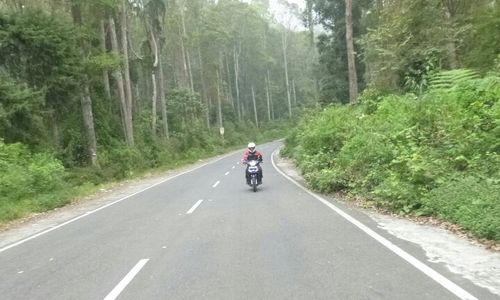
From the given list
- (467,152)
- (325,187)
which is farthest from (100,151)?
(467,152)

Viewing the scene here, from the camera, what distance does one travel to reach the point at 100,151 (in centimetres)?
3025

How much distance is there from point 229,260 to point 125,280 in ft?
4.93

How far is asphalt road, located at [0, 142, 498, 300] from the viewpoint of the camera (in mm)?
5863

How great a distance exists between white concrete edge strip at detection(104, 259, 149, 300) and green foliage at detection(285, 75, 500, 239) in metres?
5.11

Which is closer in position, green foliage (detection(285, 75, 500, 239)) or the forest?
green foliage (detection(285, 75, 500, 239))

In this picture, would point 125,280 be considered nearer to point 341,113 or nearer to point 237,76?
point 341,113

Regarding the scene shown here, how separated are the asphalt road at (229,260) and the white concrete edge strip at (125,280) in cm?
2

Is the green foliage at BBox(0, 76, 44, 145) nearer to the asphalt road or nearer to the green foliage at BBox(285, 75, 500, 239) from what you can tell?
the asphalt road

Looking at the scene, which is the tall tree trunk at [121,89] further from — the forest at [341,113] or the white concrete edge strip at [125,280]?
the white concrete edge strip at [125,280]

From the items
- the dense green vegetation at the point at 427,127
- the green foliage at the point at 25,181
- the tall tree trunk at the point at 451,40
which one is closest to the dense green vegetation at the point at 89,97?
the green foliage at the point at 25,181

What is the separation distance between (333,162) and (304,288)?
11888 mm

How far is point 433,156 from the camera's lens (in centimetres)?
1163

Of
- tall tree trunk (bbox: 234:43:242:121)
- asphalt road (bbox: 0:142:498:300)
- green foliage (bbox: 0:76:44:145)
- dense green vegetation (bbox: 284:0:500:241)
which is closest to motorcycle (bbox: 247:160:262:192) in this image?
dense green vegetation (bbox: 284:0:500:241)

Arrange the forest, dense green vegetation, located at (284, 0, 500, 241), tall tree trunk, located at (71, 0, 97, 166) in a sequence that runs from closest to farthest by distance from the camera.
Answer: dense green vegetation, located at (284, 0, 500, 241)
the forest
tall tree trunk, located at (71, 0, 97, 166)
